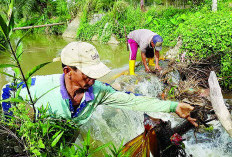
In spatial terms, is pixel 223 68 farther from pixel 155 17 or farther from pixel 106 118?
pixel 155 17

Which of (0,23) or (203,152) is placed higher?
(0,23)

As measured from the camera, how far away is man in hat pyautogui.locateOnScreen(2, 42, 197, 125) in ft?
5.23

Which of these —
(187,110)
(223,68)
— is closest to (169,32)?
(223,68)

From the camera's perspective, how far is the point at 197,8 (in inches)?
394

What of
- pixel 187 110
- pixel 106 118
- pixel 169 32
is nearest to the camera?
pixel 187 110

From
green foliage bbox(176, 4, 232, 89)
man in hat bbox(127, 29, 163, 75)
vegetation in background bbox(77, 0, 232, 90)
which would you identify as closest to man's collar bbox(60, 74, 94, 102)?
man in hat bbox(127, 29, 163, 75)

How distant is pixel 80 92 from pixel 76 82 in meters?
0.19

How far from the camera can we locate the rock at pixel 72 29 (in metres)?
16.2

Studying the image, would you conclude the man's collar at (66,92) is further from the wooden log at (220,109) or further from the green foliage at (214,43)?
the green foliage at (214,43)

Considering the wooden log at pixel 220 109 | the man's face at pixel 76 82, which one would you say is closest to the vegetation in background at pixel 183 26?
the wooden log at pixel 220 109

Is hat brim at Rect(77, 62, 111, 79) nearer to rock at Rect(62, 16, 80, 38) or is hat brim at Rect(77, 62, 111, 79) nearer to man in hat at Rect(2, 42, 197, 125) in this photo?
man in hat at Rect(2, 42, 197, 125)

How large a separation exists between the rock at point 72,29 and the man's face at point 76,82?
1522 cm

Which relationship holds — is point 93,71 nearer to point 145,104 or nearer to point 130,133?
point 145,104

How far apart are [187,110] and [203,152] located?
1.80 m
